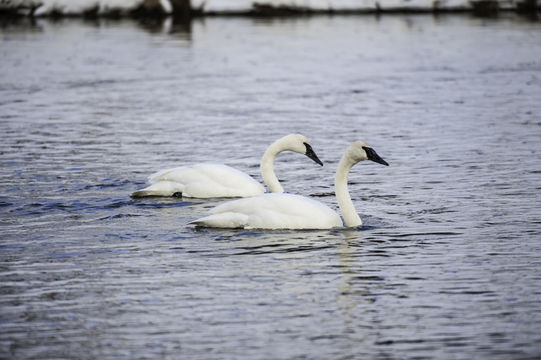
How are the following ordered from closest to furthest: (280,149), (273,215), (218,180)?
1. (273,215)
2. (280,149)
3. (218,180)

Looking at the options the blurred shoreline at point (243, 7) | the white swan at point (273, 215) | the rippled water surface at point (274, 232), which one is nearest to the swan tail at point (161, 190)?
the rippled water surface at point (274, 232)

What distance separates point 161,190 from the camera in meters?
14.0

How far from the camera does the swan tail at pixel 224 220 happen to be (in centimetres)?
1202

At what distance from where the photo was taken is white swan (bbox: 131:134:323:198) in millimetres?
13945

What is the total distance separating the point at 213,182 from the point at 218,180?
0.08m

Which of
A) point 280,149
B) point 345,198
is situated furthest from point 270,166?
point 345,198

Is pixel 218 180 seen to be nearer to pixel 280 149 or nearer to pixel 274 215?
pixel 280 149

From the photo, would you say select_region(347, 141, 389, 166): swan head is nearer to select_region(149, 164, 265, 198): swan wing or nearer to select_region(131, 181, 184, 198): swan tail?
select_region(149, 164, 265, 198): swan wing

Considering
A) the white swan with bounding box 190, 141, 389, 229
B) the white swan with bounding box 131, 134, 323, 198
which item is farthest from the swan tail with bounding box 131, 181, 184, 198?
the white swan with bounding box 190, 141, 389, 229

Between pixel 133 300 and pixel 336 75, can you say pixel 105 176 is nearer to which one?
pixel 133 300

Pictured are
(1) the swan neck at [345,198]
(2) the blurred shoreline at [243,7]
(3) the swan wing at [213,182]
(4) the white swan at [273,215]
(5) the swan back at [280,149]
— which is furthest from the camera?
(2) the blurred shoreline at [243,7]

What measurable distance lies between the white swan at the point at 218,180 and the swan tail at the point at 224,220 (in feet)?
6.43

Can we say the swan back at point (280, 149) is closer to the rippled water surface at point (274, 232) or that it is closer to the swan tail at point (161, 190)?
the rippled water surface at point (274, 232)

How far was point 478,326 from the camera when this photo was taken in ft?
28.0
